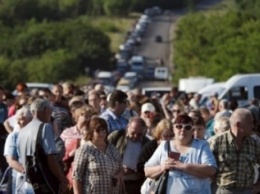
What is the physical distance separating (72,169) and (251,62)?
66.9m

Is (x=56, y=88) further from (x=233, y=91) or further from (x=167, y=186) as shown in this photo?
(x=233, y=91)

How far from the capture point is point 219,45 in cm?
9469

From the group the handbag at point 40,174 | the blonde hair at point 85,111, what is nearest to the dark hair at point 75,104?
the blonde hair at point 85,111

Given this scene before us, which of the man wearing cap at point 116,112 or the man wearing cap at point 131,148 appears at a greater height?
the man wearing cap at point 116,112

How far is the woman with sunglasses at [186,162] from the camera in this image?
13539 millimetres

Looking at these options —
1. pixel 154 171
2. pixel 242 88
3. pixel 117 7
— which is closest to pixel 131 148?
pixel 154 171

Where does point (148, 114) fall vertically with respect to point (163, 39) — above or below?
below

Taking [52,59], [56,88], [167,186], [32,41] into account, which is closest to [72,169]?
[167,186]

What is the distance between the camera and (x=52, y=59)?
123 metres

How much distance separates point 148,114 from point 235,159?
4.40 meters

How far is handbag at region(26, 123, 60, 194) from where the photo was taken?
14.8 metres

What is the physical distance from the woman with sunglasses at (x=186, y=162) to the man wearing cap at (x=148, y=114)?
3.29m

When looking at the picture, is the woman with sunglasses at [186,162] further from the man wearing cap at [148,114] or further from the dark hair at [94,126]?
the man wearing cap at [148,114]

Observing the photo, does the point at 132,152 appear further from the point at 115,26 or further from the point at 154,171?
the point at 115,26
